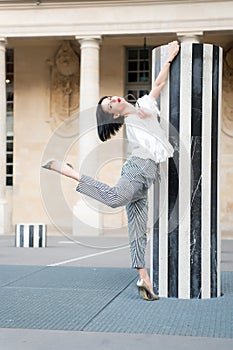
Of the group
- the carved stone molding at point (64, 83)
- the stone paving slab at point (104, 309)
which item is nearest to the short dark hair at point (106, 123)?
the stone paving slab at point (104, 309)

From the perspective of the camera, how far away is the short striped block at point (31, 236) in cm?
1473

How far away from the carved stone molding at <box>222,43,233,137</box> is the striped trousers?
16.4 meters

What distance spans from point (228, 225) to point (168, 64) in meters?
16.3

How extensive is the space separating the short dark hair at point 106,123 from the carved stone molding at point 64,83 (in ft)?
56.4

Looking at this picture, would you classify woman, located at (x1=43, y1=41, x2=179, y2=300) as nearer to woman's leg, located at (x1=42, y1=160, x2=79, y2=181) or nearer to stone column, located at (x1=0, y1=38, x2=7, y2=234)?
woman's leg, located at (x1=42, y1=160, x2=79, y2=181)

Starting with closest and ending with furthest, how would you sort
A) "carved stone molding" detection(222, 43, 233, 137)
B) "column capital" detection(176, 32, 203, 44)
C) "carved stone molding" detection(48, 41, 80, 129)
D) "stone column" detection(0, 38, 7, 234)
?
"column capital" detection(176, 32, 203, 44)
"stone column" detection(0, 38, 7, 234)
"carved stone molding" detection(222, 43, 233, 137)
"carved stone molding" detection(48, 41, 80, 129)

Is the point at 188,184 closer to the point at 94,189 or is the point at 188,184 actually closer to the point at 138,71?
the point at 94,189

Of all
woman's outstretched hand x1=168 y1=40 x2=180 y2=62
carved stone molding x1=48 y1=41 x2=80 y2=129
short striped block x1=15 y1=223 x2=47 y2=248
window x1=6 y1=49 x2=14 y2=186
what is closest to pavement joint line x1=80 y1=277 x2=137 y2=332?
woman's outstretched hand x1=168 y1=40 x2=180 y2=62

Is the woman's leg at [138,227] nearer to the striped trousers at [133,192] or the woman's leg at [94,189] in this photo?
the striped trousers at [133,192]

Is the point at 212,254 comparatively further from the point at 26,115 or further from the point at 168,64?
the point at 26,115

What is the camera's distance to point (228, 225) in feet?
73.3

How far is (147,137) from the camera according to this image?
621 centimetres

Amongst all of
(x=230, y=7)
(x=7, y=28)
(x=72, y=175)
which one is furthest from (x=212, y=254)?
(x=7, y=28)

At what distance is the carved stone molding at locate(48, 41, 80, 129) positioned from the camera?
76.3 feet
